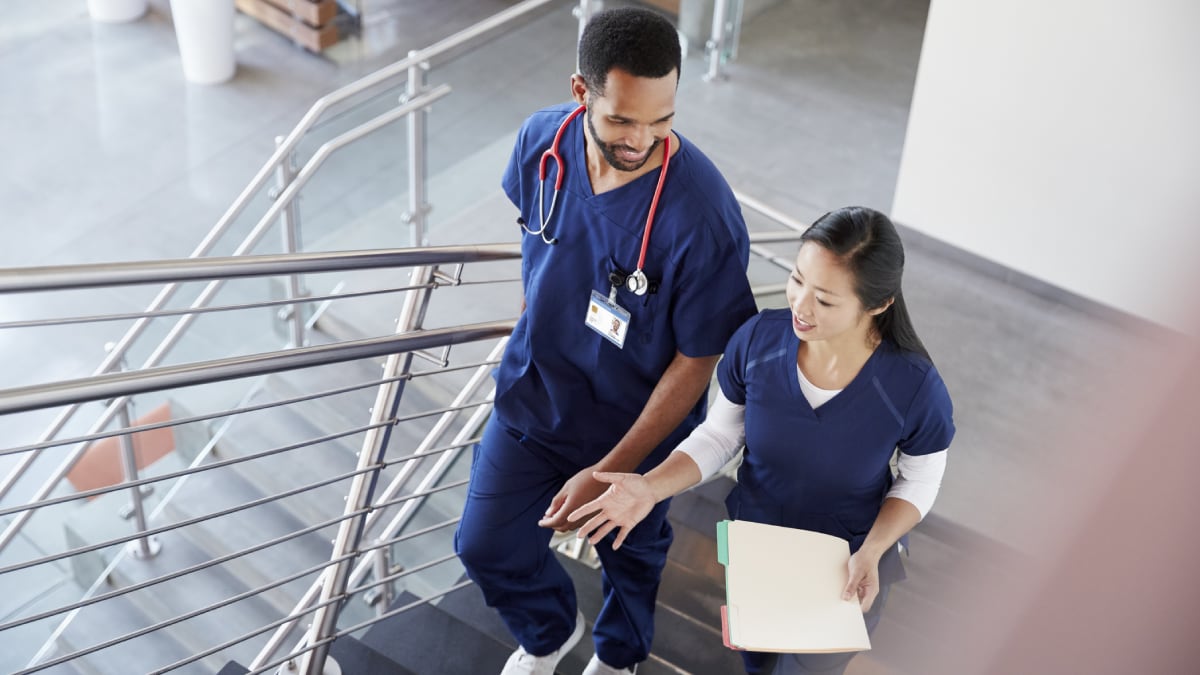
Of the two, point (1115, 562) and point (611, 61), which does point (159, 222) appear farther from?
point (1115, 562)

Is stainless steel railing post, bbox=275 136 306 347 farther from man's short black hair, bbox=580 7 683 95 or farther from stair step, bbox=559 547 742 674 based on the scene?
man's short black hair, bbox=580 7 683 95

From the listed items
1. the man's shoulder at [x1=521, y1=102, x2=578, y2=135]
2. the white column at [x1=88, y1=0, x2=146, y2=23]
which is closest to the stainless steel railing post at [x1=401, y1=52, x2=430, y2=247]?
the man's shoulder at [x1=521, y1=102, x2=578, y2=135]

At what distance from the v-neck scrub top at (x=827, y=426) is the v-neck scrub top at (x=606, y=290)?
0.34 ft

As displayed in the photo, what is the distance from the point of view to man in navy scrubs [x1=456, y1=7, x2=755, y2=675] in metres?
1.84

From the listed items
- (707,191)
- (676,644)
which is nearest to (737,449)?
(707,191)

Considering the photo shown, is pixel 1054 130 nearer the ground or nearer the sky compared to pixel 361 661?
nearer the sky

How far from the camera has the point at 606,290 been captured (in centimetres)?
198

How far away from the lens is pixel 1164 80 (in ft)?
12.4

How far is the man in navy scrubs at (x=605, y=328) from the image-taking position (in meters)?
1.84

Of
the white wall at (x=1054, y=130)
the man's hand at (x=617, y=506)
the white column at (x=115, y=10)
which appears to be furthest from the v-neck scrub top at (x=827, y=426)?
the white column at (x=115, y=10)

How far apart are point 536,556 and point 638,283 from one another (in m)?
0.64

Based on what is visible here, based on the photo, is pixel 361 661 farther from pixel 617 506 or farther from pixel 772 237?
pixel 772 237

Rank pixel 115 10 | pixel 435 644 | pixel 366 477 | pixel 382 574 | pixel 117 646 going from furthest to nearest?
pixel 115 10 → pixel 117 646 → pixel 382 574 → pixel 435 644 → pixel 366 477

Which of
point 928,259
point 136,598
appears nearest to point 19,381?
point 136,598
